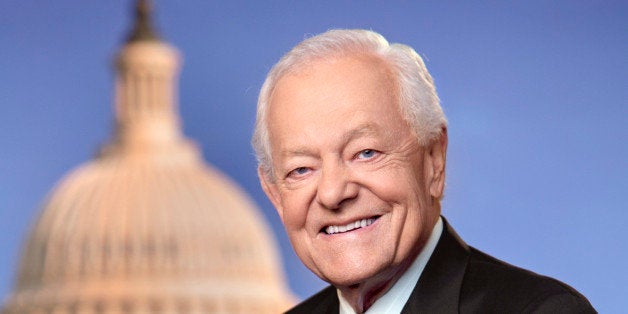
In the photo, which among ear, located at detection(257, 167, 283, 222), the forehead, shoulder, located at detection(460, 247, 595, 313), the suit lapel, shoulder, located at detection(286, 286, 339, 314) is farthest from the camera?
shoulder, located at detection(286, 286, 339, 314)

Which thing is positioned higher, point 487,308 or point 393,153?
point 393,153

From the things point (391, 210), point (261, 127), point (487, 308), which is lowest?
point (487, 308)

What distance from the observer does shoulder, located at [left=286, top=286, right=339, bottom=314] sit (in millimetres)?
3332

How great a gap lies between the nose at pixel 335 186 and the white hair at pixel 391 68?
15 cm

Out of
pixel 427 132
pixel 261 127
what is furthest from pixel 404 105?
pixel 261 127

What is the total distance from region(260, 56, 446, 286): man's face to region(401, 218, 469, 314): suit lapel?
2.7 inches

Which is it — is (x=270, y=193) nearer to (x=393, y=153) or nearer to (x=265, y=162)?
(x=265, y=162)

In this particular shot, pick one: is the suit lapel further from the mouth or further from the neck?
the mouth

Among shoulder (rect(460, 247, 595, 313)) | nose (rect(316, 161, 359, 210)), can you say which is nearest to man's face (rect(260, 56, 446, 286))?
nose (rect(316, 161, 359, 210))

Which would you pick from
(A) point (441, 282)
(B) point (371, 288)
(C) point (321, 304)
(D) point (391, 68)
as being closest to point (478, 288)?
(A) point (441, 282)

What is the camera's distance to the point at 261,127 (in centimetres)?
305

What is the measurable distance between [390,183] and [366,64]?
212 mm

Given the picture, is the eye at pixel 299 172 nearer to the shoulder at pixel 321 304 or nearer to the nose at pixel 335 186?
the nose at pixel 335 186

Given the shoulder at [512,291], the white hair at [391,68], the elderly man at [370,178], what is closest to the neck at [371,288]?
the elderly man at [370,178]
